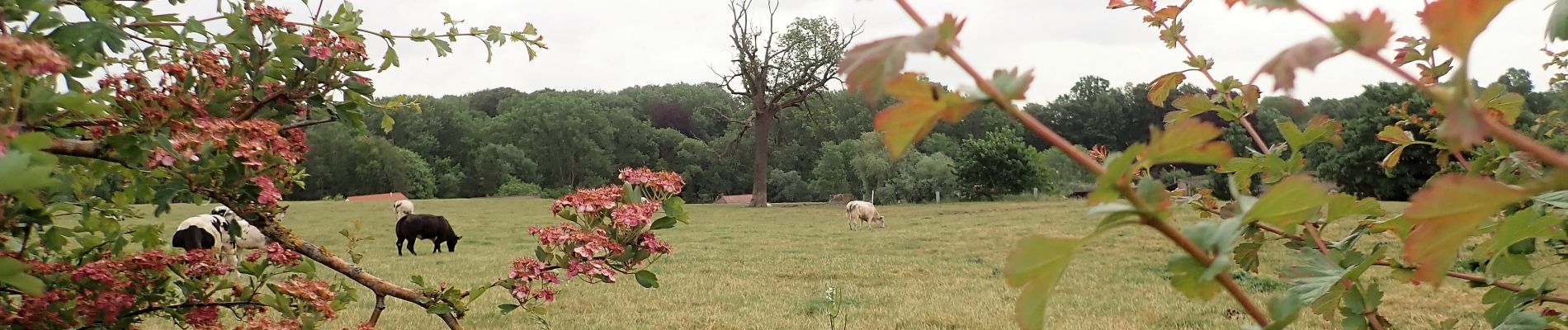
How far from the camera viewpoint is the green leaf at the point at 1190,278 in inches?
15.3

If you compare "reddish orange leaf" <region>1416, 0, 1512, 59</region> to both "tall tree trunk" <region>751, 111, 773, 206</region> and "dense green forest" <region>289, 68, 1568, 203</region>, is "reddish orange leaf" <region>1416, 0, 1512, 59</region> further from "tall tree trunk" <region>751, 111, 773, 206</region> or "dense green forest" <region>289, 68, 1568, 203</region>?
"dense green forest" <region>289, 68, 1568, 203</region>

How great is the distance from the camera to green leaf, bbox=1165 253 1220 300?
388 millimetres

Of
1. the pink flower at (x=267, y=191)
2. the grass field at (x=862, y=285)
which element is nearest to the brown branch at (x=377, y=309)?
the pink flower at (x=267, y=191)

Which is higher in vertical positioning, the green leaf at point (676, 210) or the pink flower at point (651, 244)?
the green leaf at point (676, 210)

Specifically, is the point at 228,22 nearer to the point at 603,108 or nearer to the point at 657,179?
the point at 657,179

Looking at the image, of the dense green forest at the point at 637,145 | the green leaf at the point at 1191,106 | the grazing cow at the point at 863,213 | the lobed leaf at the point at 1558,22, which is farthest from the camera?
the dense green forest at the point at 637,145

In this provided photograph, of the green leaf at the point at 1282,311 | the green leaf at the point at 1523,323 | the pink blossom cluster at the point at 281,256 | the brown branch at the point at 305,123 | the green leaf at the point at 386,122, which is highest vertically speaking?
the green leaf at the point at 386,122

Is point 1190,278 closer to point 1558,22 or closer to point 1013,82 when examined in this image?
point 1013,82

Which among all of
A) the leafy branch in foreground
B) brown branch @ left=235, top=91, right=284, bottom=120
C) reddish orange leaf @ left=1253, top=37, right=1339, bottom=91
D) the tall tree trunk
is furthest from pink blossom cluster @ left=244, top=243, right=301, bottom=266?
the tall tree trunk

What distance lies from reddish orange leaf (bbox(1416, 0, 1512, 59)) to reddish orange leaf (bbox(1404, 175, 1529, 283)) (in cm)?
5

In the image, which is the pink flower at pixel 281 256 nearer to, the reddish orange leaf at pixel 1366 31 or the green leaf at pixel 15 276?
the green leaf at pixel 15 276

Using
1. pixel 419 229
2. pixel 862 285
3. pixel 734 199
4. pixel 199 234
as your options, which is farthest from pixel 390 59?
pixel 734 199

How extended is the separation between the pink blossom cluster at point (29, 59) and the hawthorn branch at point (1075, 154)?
0.70m

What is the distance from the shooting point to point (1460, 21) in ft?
Result: 0.95
